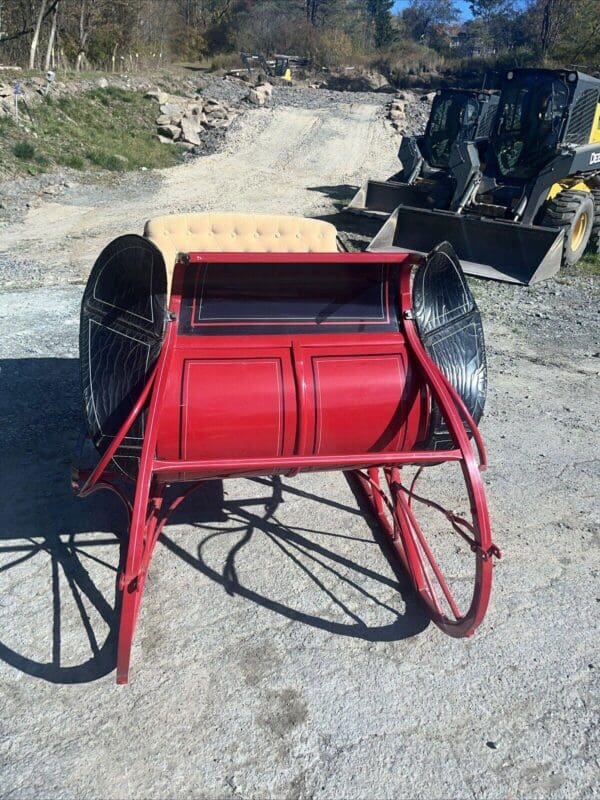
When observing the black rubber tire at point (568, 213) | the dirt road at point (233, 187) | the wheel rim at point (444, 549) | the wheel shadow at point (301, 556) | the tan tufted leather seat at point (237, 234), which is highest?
the tan tufted leather seat at point (237, 234)

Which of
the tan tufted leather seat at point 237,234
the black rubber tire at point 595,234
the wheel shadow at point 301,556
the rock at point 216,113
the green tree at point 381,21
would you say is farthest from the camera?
the green tree at point 381,21

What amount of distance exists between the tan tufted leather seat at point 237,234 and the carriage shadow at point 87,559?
146cm

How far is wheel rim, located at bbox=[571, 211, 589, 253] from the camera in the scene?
419 inches

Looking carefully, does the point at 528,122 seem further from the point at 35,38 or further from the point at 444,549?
the point at 35,38

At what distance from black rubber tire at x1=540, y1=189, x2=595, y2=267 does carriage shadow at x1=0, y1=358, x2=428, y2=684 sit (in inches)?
302

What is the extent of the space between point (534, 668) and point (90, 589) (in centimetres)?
215

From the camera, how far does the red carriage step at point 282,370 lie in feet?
9.42

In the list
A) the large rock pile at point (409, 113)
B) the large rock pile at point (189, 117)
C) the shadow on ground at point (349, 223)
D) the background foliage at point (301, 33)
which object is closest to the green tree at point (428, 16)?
the background foliage at point (301, 33)

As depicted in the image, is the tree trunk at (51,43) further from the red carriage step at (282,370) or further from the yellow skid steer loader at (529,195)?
the red carriage step at (282,370)

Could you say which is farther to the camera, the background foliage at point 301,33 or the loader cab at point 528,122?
the background foliage at point 301,33

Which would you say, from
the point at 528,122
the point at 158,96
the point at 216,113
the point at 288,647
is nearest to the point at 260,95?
the point at 216,113

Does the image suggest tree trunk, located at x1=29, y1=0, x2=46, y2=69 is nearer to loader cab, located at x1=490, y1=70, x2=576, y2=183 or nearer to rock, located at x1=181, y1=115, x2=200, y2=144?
rock, located at x1=181, y1=115, x2=200, y2=144

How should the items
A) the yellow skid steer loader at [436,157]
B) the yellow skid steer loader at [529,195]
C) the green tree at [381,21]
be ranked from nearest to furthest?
1. the yellow skid steer loader at [529,195]
2. the yellow skid steer loader at [436,157]
3. the green tree at [381,21]

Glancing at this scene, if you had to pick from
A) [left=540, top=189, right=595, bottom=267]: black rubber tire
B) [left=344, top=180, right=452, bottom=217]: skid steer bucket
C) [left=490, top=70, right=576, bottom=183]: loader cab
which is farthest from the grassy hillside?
[left=540, top=189, right=595, bottom=267]: black rubber tire
